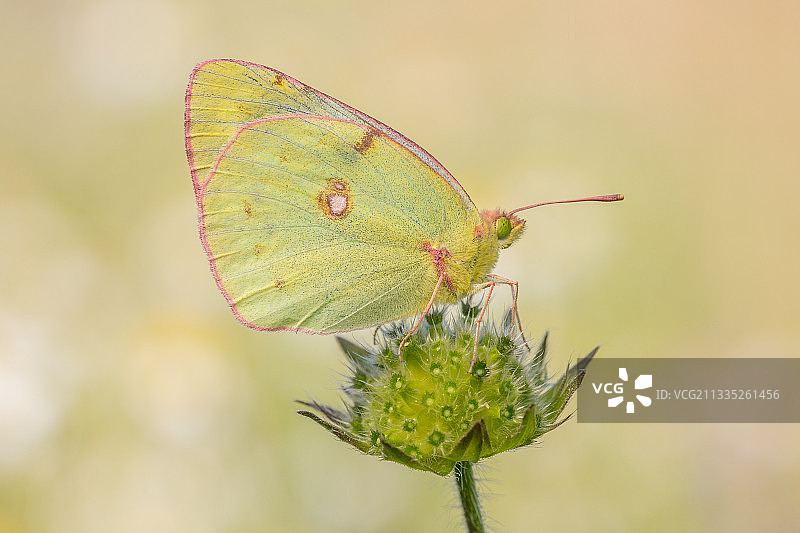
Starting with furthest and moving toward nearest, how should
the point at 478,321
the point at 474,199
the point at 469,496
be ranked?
the point at 474,199
the point at 478,321
the point at 469,496

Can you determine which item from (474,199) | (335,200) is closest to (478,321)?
(335,200)

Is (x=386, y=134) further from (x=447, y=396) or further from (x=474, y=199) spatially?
(x=474, y=199)

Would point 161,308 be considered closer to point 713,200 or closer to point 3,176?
point 3,176

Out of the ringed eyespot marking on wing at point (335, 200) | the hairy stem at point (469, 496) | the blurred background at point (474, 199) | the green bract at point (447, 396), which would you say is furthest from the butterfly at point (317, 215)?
the blurred background at point (474, 199)

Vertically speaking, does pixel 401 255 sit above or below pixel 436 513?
above

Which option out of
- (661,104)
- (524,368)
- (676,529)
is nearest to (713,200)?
(661,104)

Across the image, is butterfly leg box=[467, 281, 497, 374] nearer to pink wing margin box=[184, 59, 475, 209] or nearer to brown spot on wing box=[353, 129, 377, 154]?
pink wing margin box=[184, 59, 475, 209]

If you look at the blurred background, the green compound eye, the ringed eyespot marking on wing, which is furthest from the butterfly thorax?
the blurred background
